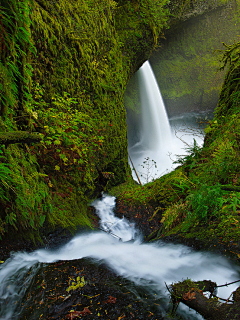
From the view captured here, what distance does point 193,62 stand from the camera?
16125mm

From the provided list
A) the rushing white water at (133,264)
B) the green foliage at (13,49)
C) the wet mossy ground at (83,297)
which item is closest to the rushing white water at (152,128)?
the rushing white water at (133,264)

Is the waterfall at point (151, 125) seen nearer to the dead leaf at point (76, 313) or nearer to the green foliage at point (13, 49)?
the green foliage at point (13, 49)

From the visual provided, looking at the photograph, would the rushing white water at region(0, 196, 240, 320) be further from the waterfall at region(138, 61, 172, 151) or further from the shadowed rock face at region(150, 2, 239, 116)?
the shadowed rock face at region(150, 2, 239, 116)

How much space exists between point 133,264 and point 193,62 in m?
17.3

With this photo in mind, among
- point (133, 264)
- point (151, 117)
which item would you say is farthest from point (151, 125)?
point (133, 264)

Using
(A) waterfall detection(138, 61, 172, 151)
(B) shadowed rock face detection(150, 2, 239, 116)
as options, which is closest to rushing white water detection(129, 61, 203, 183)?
(A) waterfall detection(138, 61, 172, 151)

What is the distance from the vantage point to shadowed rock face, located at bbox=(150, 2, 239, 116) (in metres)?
15.3

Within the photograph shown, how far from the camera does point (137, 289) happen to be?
203cm

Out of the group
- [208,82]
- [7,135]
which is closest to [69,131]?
[7,135]

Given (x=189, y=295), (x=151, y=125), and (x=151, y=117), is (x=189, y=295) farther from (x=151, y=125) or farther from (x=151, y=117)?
(x=151, y=117)

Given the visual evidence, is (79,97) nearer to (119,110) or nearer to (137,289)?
(119,110)

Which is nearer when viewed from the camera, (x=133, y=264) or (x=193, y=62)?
(x=133, y=264)

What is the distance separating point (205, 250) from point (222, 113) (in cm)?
282

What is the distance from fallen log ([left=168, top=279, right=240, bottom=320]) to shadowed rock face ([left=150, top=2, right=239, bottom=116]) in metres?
15.8
